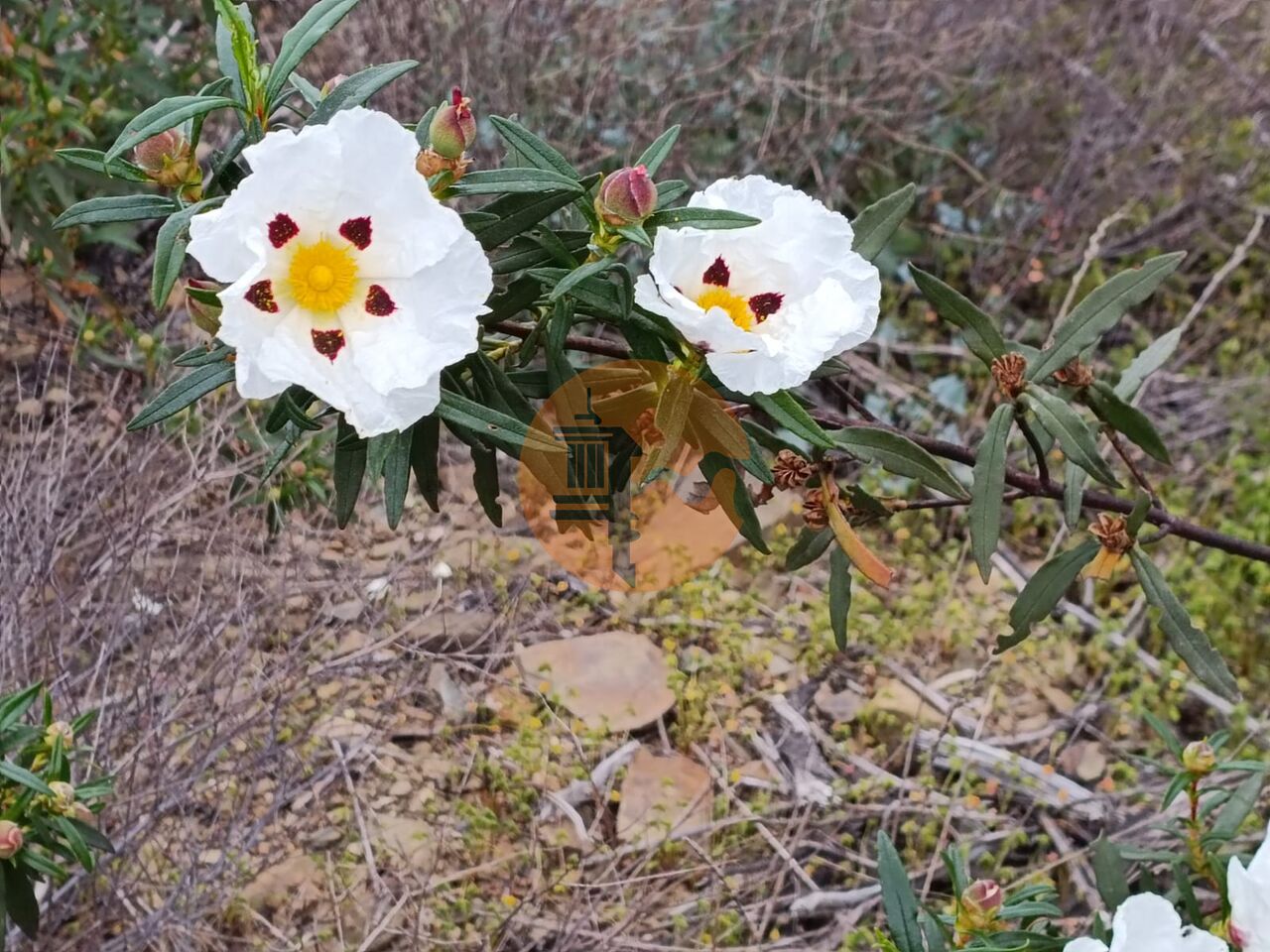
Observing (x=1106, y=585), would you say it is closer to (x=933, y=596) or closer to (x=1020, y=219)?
(x=933, y=596)

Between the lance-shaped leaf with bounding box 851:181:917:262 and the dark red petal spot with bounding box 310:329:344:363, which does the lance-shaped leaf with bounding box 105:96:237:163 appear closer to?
the dark red petal spot with bounding box 310:329:344:363

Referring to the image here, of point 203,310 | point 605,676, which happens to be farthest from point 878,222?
point 605,676

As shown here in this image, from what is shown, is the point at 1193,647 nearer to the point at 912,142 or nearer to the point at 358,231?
the point at 358,231

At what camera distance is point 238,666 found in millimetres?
2049

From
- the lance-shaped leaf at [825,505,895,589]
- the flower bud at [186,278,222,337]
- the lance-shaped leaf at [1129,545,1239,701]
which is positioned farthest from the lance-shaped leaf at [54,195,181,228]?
the lance-shaped leaf at [1129,545,1239,701]

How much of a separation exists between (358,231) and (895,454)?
2.47ft

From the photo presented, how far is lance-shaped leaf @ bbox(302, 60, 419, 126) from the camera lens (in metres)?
1.17

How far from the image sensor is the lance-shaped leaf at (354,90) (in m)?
1.17

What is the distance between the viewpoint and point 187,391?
45.8 inches

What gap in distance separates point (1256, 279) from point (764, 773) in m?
2.91

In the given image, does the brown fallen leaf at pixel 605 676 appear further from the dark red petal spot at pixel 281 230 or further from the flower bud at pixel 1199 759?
the dark red petal spot at pixel 281 230

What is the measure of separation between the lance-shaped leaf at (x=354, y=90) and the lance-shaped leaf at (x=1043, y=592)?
1214 millimetres

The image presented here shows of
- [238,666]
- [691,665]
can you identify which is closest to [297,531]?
[238,666]

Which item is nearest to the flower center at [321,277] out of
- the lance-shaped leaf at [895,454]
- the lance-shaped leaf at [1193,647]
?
the lance-shaped leaf at [895,454]
